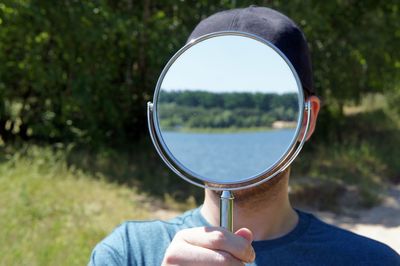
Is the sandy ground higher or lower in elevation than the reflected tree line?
lower

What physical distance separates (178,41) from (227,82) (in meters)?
6.77

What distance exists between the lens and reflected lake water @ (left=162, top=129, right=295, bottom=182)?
1.06m

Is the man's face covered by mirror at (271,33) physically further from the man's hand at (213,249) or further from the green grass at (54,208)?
the green grass at (54,208)

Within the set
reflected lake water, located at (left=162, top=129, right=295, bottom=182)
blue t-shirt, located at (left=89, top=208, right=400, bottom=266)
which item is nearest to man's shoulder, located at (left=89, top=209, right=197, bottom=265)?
blue t-shirt, located at (left=89, top=208, right=400, bottom=266)

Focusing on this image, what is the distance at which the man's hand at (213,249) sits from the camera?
0.93m

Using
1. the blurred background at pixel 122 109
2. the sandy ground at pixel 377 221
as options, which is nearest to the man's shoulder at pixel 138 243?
the blurred background at pixel 122 109

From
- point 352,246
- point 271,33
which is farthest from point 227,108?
point 352,246

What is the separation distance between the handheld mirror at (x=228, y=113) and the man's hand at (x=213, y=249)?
3 cm

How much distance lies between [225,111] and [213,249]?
396mm

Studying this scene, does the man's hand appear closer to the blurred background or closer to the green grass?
the green grass

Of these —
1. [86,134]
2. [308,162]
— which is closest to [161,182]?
[86,134]

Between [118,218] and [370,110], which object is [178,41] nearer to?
[118,218]

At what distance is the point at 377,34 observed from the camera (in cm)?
923

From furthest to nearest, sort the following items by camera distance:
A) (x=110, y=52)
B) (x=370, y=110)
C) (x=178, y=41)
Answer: (x=370, y=110) → (x=110, y=52) → (x=178, y=41)
